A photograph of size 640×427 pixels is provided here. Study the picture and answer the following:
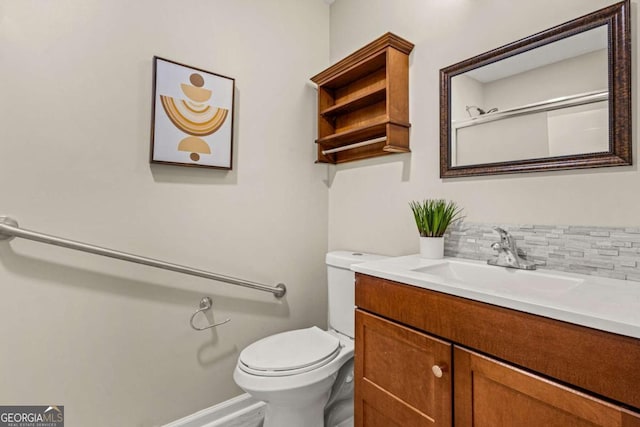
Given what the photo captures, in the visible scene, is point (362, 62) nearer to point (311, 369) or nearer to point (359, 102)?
point (359, 102)

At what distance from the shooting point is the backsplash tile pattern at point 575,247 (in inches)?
35.1

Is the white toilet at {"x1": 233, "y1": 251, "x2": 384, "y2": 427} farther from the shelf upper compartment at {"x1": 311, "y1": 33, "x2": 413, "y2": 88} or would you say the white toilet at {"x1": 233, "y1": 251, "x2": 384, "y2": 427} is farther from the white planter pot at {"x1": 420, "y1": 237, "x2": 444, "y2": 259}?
the shelf upper compartment at {"x1": 311, "y1": 33, "x2": 413, "y2": 88}

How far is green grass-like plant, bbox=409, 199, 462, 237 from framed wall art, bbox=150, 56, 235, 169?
0.99 metres

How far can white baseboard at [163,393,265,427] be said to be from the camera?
57.0 inches

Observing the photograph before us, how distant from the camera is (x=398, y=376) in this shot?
0.95 meters

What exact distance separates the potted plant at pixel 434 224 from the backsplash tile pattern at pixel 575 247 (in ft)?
0.35

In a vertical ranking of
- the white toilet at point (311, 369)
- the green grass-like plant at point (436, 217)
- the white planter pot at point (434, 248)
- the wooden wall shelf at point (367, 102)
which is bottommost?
the white toilet at point (311, 369)

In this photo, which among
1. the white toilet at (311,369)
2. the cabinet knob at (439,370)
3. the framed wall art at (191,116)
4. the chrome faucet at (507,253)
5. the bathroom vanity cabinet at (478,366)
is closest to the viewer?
the bathroom vanity cabinet at (478,366)

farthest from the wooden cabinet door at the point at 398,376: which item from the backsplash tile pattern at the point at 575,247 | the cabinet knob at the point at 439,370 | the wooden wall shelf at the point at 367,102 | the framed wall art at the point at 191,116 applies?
the framed wall art at the point at 191,116

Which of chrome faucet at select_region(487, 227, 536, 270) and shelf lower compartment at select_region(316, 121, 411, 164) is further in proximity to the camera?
shelf lower compartment at select_region(316, 121, 411, 164)

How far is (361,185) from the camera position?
176 cm

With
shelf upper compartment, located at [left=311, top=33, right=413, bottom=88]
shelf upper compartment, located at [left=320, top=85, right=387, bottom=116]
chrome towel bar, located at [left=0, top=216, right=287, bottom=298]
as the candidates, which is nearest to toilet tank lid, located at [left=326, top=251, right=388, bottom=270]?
chrome towel bar, located at [left=0, top=216, right=287, bottom=298]

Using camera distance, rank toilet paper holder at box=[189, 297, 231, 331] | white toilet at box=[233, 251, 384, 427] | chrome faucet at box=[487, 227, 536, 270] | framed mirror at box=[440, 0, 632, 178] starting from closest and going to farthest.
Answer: framed mirror at box=[440, 0, 632, 178]
chrome faucet at box=[487, 227, 536, 270]
white toilet at box=[233, 251, 384, 427]
toilet paper holder at box=[189, 297, 231, 331]

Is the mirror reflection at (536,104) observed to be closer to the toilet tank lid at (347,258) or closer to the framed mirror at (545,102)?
the framed mirror at (545,102)
